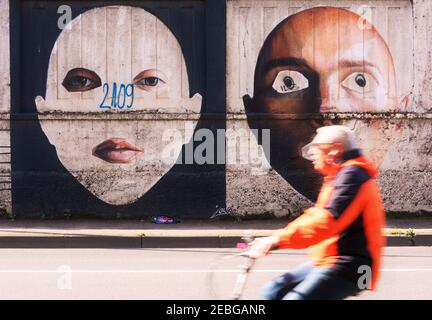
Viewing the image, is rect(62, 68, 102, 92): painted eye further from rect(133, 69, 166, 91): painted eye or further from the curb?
the curb

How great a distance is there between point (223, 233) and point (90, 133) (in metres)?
3.59

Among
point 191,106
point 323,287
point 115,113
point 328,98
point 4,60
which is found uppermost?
point 4,60

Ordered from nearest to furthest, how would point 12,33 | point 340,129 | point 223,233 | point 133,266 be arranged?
1. point 340,129
2. point 133,266
3. point 223,233
4. point 12,33

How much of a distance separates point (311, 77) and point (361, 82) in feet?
3.12

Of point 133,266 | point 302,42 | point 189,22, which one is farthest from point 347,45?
point 133,266

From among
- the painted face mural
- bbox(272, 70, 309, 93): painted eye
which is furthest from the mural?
bbox(272, 70, 309, 93): painted eye

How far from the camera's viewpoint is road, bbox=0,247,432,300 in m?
8.38

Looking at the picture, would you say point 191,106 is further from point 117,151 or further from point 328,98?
point 328,98

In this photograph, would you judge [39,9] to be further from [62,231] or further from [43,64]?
[62,231]

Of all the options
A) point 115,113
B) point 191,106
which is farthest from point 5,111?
point 191,106

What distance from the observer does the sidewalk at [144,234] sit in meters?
12.5

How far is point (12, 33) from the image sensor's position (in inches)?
585

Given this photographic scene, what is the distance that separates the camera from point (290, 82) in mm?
14930

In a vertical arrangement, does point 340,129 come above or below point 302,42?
below
